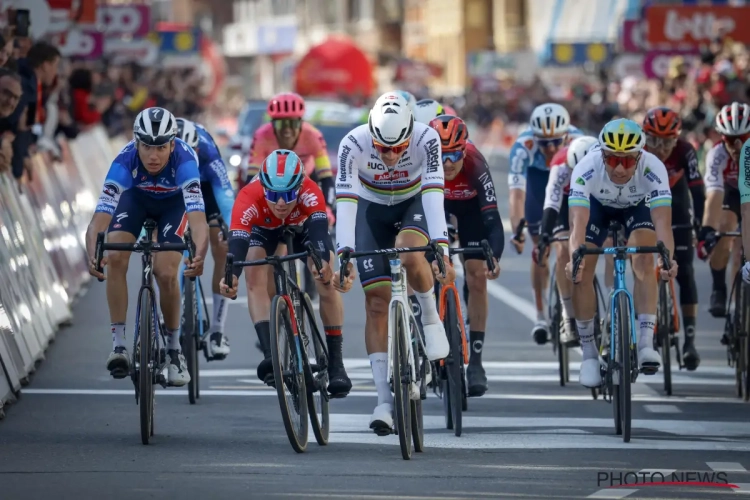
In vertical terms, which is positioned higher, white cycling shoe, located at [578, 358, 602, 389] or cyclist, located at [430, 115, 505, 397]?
cyclist, located at [430, 115, 505, 397]

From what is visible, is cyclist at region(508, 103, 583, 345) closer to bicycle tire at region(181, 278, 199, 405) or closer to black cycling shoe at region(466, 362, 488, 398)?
black cycling shoe at region(466, 362, 488, 398)

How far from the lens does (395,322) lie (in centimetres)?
981

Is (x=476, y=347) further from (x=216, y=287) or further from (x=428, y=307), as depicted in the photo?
(x=216, y=287)

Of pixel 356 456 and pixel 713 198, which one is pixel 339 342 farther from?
pixel 713 198

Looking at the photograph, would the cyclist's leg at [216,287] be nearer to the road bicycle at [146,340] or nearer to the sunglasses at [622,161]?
the road bicycle at [146,340]

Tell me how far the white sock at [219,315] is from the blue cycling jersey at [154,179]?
87.1 inches

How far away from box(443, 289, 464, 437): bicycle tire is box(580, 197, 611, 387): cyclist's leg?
0.89 meters

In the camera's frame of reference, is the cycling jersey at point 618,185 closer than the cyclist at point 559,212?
Yes

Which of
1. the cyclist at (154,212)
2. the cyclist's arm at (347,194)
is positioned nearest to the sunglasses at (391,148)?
the cyclist's arm at (347,194)

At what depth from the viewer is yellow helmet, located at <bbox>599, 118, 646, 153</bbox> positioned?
11.2 meters

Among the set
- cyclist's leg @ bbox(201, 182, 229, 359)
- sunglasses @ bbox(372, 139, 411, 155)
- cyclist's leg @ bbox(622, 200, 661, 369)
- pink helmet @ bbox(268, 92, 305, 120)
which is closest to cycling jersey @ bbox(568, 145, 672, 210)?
cyclist's leg @ bbox(622, 200, 661, 369)

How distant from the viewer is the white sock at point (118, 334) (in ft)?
35.4

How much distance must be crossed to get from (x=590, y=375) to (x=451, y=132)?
175cm

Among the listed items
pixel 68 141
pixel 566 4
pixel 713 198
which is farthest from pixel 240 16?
pixel 713 198
